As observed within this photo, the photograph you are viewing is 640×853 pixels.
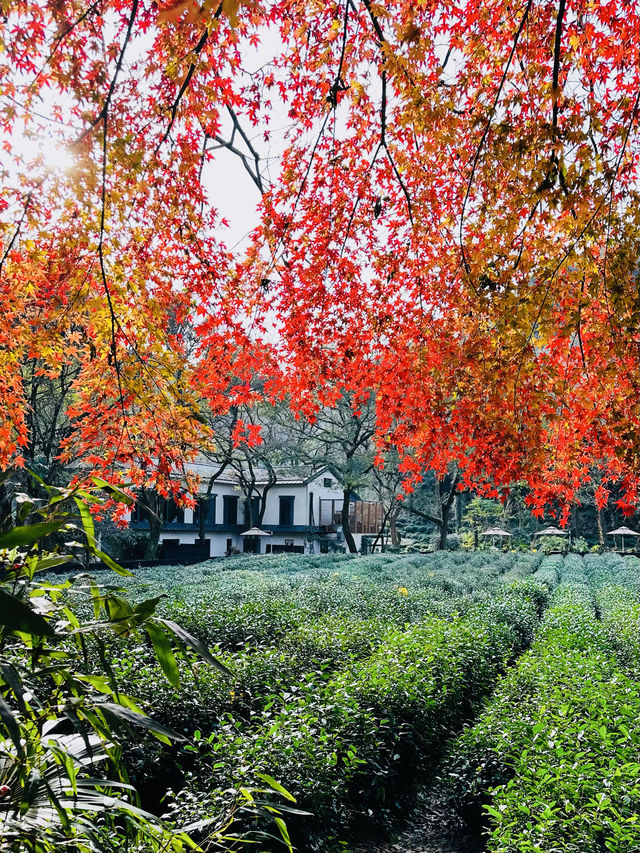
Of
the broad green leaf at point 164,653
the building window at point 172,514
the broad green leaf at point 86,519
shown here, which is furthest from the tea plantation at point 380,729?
the building window at point 172,514

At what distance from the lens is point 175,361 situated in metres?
5.68

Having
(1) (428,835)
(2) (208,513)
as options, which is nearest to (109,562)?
(1) (428,835)

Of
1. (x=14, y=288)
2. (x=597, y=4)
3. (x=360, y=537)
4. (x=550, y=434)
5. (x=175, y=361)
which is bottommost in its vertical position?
(x=360, y=537)

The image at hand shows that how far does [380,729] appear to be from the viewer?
4.82 m

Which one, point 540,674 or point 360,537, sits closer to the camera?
point 540,674

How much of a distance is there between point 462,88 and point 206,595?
766 centimetres

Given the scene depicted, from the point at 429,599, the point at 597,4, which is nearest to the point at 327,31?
the point at 597,4

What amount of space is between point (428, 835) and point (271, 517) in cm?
3468

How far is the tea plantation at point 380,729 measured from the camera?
128 inches

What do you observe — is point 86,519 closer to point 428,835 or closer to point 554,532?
point 428,835

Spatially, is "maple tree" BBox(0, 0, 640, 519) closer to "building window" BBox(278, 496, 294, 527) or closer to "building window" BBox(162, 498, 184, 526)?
"building window" BBox(162, 498, 184, 526)

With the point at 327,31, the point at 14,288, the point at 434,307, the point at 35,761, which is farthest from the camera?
the point at 434,307

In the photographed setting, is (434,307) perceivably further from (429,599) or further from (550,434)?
(429,599)

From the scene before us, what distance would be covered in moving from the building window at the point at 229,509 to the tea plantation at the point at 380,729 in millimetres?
27945
